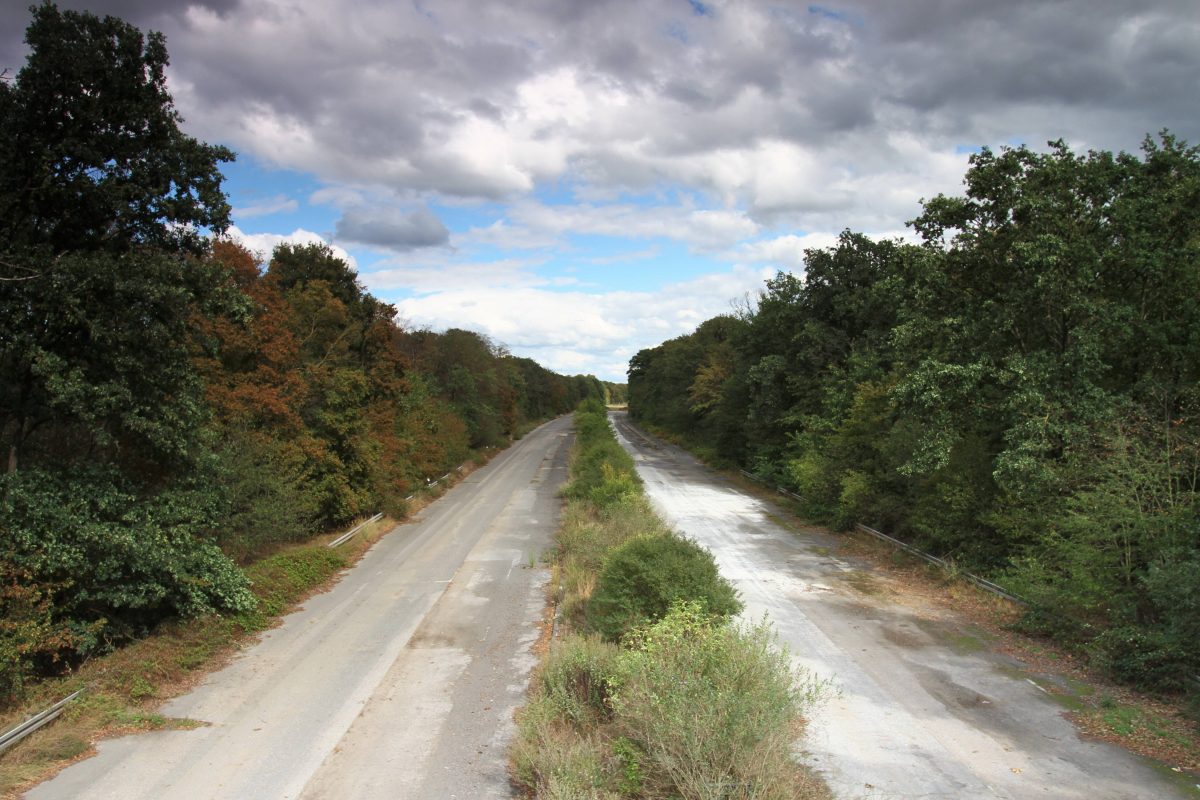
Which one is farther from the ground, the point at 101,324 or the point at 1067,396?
the point at 101,324

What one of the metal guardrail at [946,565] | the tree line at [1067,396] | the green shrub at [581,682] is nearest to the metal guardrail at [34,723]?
the green shrub at [581,682]

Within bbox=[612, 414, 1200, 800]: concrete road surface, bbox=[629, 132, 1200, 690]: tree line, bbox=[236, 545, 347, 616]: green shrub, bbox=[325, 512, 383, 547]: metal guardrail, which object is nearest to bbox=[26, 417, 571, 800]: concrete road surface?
bbox=[236, 545, 347, 616]: green shrub

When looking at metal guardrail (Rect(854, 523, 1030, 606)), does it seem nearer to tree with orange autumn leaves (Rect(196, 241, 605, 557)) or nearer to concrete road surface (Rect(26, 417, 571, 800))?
concrete road surface (Rect(26, 417, 571, 800))

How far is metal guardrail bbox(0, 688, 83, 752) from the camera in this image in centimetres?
865

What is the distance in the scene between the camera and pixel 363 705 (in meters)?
11.0

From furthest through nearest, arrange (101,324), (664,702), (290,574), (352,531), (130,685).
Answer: (352,531), (290,574), (101,324), (130,685), (664,702)

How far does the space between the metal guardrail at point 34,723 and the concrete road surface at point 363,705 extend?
88 cm

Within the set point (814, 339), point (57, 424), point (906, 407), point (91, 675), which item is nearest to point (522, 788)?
point (91, 675)

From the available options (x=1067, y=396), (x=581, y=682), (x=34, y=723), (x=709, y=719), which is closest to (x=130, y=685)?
(x=34, y=723)

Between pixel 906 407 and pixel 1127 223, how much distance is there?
591 cm

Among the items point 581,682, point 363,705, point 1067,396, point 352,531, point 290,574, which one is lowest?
point 363,705

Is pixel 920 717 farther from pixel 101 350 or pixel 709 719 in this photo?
pixel 101 350

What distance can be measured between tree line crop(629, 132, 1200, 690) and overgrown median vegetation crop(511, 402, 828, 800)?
5204 millimetres

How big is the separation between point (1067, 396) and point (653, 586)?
10.2 metres
